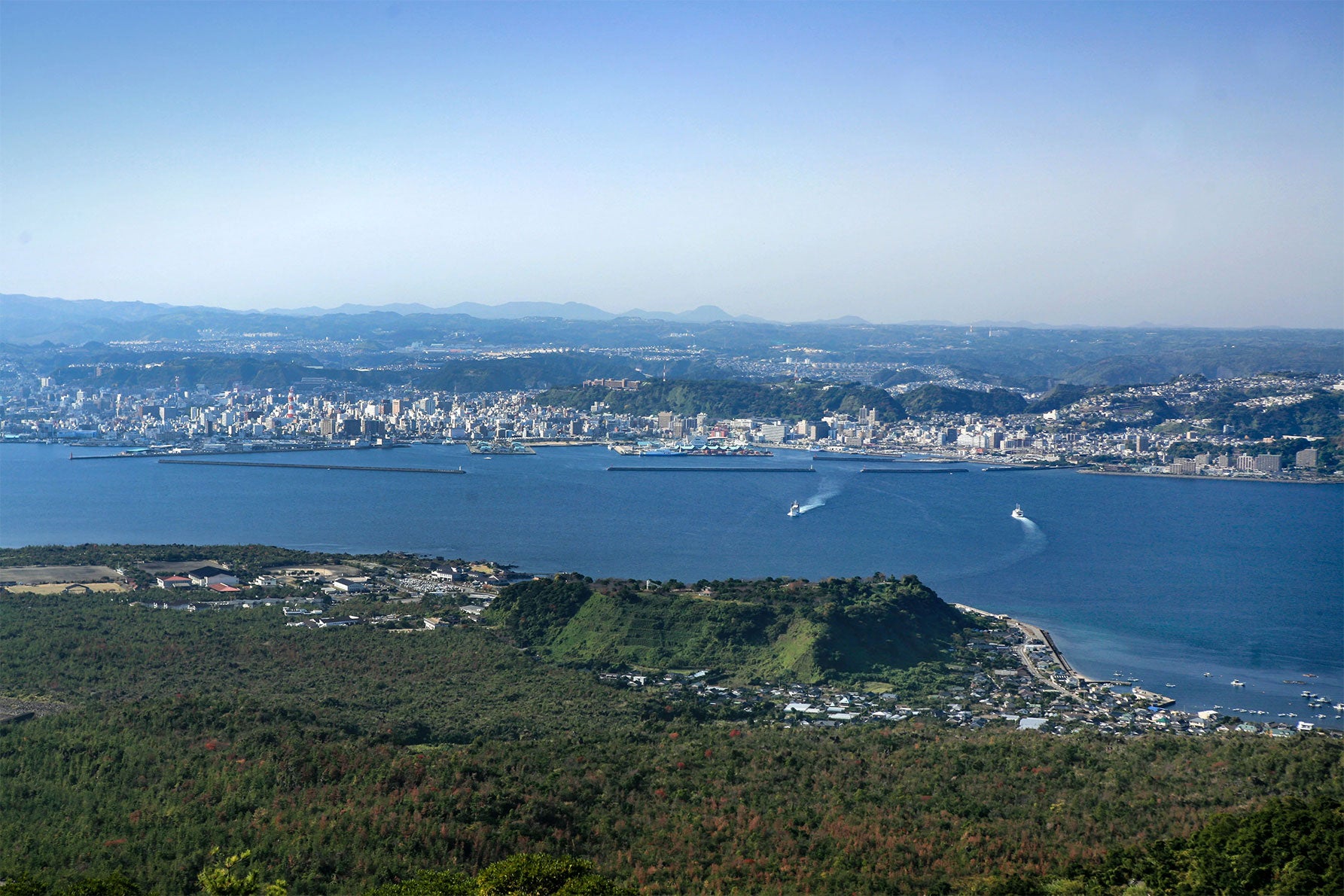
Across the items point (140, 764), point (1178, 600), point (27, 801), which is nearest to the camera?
point (27, 801)

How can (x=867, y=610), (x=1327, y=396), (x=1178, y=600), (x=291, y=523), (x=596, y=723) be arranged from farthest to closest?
1. (x=1327, y=396)
2. (x=291, y=523)
3. (x=1178, y=600)
4. (x=867, y=610)
5. (x=596, y=723)

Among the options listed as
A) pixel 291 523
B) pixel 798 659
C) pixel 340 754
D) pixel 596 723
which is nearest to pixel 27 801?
pixel 340 754

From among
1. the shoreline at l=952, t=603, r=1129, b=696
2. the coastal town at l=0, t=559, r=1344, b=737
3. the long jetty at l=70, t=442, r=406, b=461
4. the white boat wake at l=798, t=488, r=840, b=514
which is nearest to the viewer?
the coastal town at l=0, t=559, r=1344, b=737

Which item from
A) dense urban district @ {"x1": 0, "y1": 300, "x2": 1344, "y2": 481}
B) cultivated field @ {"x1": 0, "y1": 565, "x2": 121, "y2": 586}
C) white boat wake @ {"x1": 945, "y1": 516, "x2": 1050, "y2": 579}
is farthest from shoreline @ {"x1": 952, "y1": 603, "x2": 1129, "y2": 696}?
dense urban district @ {"x1": 0, "y1": 300, "x2": 1344, "y2": 481}

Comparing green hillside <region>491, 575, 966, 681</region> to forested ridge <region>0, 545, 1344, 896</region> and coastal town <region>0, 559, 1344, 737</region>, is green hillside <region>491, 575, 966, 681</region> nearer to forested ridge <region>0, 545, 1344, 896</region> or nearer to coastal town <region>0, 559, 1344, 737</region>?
coastal town <region>0, 559, 1344, 737</region>

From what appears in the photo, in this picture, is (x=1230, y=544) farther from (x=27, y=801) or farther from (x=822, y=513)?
(x=27, y=801)

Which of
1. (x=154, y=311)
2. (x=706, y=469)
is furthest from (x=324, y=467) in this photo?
(x=154, y=311)

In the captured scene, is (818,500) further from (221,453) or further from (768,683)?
(221,453)
